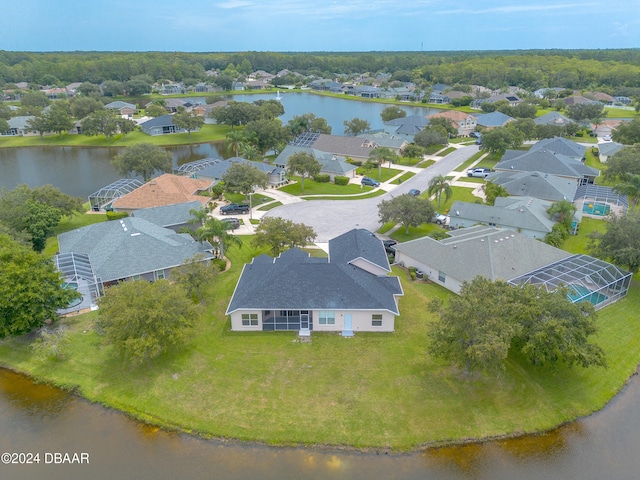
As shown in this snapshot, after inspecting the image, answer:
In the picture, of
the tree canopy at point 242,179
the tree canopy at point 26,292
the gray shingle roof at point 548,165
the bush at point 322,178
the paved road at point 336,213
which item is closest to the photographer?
the tree canopy at point 26,292

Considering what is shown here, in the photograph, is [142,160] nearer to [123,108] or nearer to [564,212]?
[564,212]

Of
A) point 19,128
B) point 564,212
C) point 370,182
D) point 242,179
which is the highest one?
point 19,128

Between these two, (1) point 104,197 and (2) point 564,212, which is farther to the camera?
(1) point 104,197

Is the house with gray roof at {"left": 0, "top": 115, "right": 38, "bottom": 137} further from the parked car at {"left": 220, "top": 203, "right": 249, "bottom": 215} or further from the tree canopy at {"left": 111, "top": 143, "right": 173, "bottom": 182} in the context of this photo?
the parked car at {"left": 220, "top": 203, "right": 249, "bottom": 215}

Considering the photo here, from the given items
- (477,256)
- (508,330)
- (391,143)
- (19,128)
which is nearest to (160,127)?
(19,128)

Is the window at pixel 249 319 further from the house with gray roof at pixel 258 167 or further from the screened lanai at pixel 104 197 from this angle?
the house with gray roof at pixel 258 167

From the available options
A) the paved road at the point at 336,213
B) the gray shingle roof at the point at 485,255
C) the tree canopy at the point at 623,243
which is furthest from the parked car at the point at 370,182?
the tree canopy at the point at 623,243

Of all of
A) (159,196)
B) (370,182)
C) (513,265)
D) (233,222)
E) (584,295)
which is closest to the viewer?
(584,295)

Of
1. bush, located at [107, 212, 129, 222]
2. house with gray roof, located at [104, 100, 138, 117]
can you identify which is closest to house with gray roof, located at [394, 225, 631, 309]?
bush, located at [107, 212, 129, 222]
